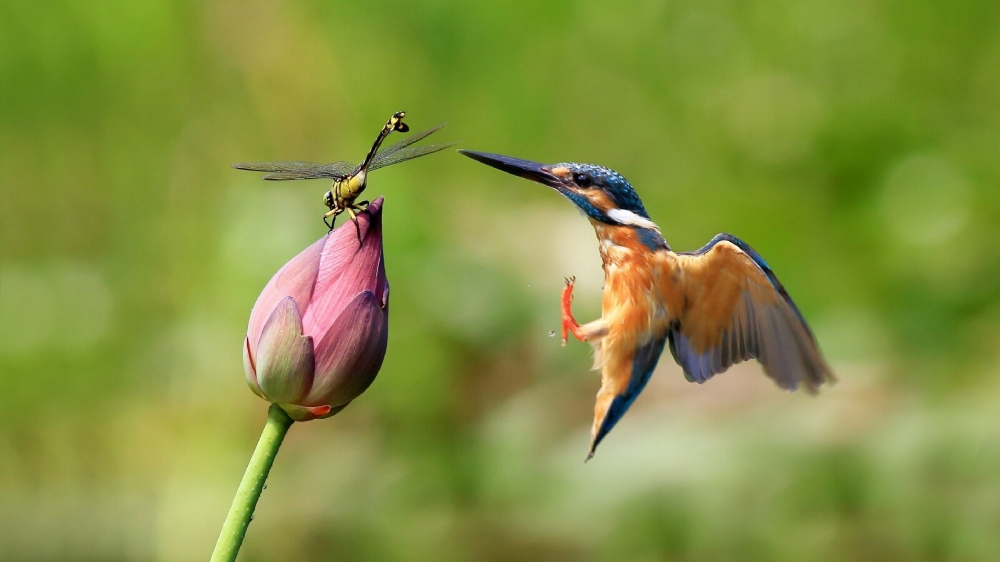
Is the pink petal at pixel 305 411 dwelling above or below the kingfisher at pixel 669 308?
below

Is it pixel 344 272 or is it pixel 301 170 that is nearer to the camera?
pixel 344 272

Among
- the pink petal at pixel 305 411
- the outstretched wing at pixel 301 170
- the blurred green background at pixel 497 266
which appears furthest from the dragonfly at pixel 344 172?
the blurred green background at pixel 497 266

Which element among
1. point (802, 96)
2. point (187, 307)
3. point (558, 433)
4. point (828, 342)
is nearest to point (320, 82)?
point (187, 307)

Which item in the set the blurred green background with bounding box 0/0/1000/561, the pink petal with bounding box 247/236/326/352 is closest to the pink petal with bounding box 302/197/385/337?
the pink petal with bounding box 247/236/326/352

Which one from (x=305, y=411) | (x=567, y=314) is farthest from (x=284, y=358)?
(x=567, y=314)

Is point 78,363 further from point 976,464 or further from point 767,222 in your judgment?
point 976,464

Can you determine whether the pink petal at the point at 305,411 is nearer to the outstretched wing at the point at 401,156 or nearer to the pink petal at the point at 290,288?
the pink petal at the point at 290,288

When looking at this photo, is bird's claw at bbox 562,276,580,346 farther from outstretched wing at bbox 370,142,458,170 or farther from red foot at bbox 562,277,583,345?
outstretched wing at bbox 370,142,458,170

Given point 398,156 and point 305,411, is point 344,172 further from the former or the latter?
point 305,411
